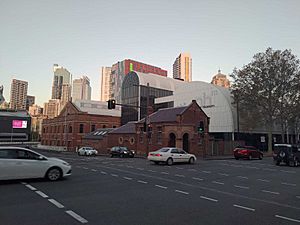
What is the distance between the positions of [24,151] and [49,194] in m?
3.45

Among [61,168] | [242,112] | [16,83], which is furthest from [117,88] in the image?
[61,168]

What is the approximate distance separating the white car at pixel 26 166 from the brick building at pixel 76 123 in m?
52.3

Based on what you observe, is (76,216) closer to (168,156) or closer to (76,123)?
(168,156)

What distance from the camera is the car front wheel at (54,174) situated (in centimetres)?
1160

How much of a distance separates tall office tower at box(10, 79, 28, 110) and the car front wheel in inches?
6846

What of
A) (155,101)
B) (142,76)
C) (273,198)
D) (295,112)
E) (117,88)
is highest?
(117,88)

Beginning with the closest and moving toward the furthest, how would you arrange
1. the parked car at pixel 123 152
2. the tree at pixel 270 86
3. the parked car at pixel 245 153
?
the parked car at pixel 245 153 → the parked car at pixel 123 152 → the tree at pixel 270 86

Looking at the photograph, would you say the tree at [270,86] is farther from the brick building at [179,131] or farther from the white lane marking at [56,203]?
the white lane marking at [56,203]

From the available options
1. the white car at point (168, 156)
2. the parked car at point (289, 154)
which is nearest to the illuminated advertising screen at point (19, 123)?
the white car at point (168, 156)

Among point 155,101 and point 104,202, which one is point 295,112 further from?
point 104,202

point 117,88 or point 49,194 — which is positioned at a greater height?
point 117,88

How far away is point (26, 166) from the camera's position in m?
11.0

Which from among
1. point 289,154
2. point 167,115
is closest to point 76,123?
point 167,115

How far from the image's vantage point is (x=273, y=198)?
29.9ft
